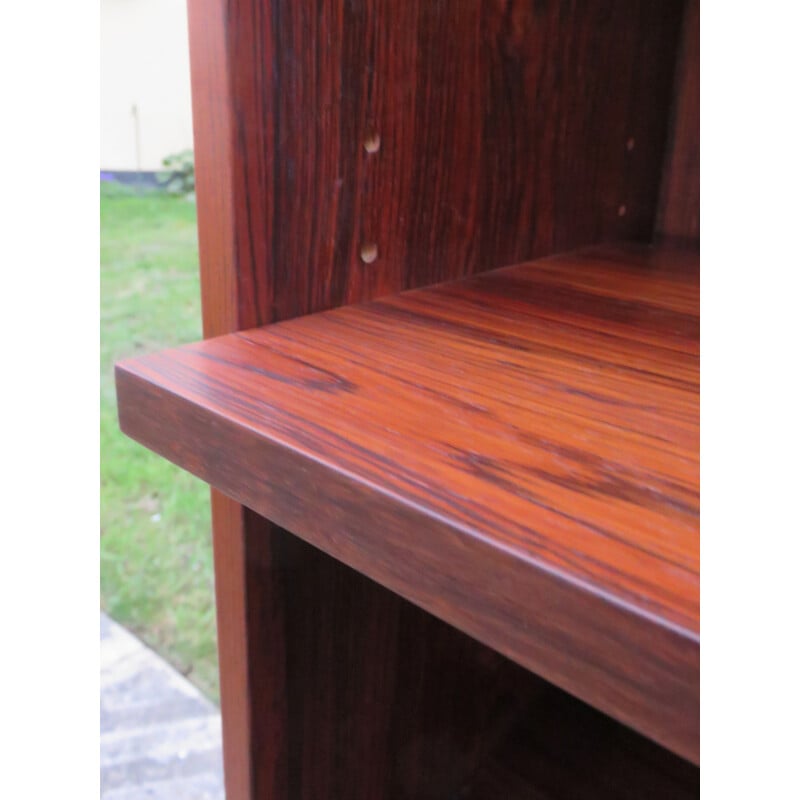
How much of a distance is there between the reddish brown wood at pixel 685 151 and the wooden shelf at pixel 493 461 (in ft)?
0.79

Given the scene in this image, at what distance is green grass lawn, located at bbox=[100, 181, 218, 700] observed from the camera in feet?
3.12

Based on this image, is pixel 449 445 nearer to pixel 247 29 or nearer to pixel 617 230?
pixel 247 29

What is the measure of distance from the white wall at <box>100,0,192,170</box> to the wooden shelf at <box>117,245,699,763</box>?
3.55 ft

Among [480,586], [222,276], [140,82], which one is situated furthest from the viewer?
[140,82]

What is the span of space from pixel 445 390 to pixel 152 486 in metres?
1.05

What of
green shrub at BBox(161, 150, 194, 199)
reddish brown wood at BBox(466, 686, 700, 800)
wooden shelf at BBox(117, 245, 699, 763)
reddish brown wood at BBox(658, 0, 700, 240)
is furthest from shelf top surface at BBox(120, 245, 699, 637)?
green shrub at BBox(161, 150, 194, 199)

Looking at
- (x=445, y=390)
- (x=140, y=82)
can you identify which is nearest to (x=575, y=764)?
(x=445, y=390)

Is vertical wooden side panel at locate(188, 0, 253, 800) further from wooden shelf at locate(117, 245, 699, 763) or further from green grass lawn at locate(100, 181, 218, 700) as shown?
green grass lawn at locate(100, 181, 218, 700)

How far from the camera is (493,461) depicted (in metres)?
0.18

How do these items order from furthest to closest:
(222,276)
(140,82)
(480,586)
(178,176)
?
1. (178,176)
2. (140,82)
3. (222,276)
4. (480,586)

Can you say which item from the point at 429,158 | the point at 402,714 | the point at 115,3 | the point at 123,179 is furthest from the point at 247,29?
the point at 123,179

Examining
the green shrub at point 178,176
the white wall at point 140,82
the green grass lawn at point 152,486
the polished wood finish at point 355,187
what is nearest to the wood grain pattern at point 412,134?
the polished wood finish at point 355,187

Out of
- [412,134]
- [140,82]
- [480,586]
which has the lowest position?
[480,586]

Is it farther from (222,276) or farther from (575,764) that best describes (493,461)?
(575,764)
